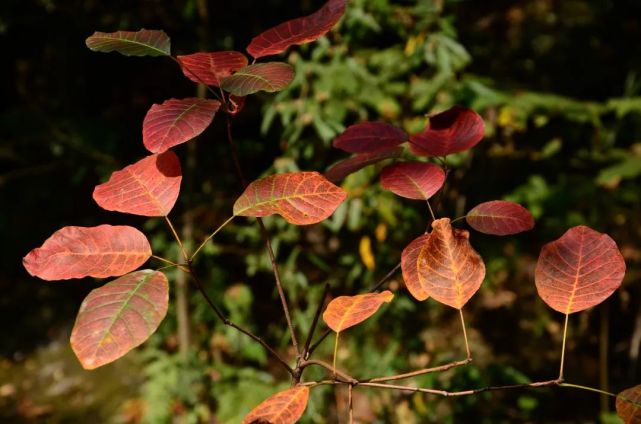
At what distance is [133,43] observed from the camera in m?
0.66

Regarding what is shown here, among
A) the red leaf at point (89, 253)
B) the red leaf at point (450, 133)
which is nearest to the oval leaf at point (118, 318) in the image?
the red leaf at point (89, 253)

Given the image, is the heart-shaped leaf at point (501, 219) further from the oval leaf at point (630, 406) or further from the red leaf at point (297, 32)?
the red leaf at point (297, 32)

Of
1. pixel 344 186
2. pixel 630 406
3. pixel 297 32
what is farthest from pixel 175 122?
pixel 344 186

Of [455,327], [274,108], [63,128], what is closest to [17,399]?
[63,128]

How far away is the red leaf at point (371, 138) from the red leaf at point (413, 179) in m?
0.04

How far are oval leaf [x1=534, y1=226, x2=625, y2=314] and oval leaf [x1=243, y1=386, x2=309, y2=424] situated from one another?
13.2 inches

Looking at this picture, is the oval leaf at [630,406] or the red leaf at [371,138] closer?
the oval leaf at [630,406]

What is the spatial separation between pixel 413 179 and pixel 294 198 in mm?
206

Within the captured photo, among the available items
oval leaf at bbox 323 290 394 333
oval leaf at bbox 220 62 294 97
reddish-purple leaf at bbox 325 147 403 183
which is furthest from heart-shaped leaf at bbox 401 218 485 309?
oval leaf at bbox 220 62 294 97

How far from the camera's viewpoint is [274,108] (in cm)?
213

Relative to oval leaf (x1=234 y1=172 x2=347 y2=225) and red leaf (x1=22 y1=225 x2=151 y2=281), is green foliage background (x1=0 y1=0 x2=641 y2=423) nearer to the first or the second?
oval leaf (x1=234 y1=172 x2=347 y2=225)

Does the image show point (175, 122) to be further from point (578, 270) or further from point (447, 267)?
point (578, 270)

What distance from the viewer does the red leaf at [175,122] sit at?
59 centimetres

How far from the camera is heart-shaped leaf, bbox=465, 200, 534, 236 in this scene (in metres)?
0.69
